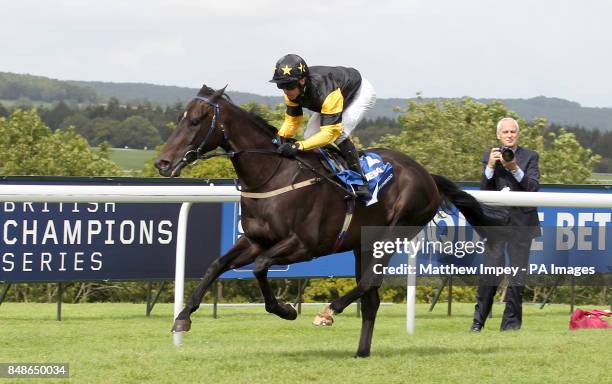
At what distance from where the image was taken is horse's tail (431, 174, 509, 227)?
7.01 meters

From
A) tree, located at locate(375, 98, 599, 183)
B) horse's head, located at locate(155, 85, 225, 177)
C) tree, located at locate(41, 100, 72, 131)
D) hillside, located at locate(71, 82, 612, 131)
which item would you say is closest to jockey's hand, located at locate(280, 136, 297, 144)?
horse's head, located at locate(155, 85, 225, 177)

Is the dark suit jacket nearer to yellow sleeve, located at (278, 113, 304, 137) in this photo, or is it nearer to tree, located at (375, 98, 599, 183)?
yellow sleeve, located at (278, 113, 304, 137)

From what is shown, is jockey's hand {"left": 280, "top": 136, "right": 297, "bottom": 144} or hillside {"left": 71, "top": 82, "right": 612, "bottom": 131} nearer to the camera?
jockey's hand {"left": 280, "top": 136, "right": 297, "bottom": 144}

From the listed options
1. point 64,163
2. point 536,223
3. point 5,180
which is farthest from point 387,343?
point 64,163

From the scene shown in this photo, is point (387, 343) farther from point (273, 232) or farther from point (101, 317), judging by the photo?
point (101, 317)

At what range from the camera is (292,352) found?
19.2 ft

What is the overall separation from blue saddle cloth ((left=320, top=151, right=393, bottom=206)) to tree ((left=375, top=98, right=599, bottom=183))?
21.1 m

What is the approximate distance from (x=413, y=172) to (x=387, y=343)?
1070 millimetres

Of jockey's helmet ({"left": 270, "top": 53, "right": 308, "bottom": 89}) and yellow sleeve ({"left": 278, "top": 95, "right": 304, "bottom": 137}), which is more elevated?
jockey's helmet ({"left": 270, "top": 53, "right": 308, "bottom": 89})

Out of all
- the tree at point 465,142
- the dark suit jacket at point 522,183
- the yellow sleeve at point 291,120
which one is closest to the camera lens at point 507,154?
the dark suit jacket at point 522,183

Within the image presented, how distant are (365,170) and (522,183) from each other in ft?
6.05

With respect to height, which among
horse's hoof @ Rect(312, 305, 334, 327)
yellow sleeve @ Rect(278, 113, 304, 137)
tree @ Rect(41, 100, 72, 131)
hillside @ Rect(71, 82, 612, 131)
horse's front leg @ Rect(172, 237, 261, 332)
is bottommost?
tree @ Rect(41, 100, 72, 131)

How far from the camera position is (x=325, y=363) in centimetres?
540

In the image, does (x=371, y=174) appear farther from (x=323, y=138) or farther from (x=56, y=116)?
(x=56, y=116)
